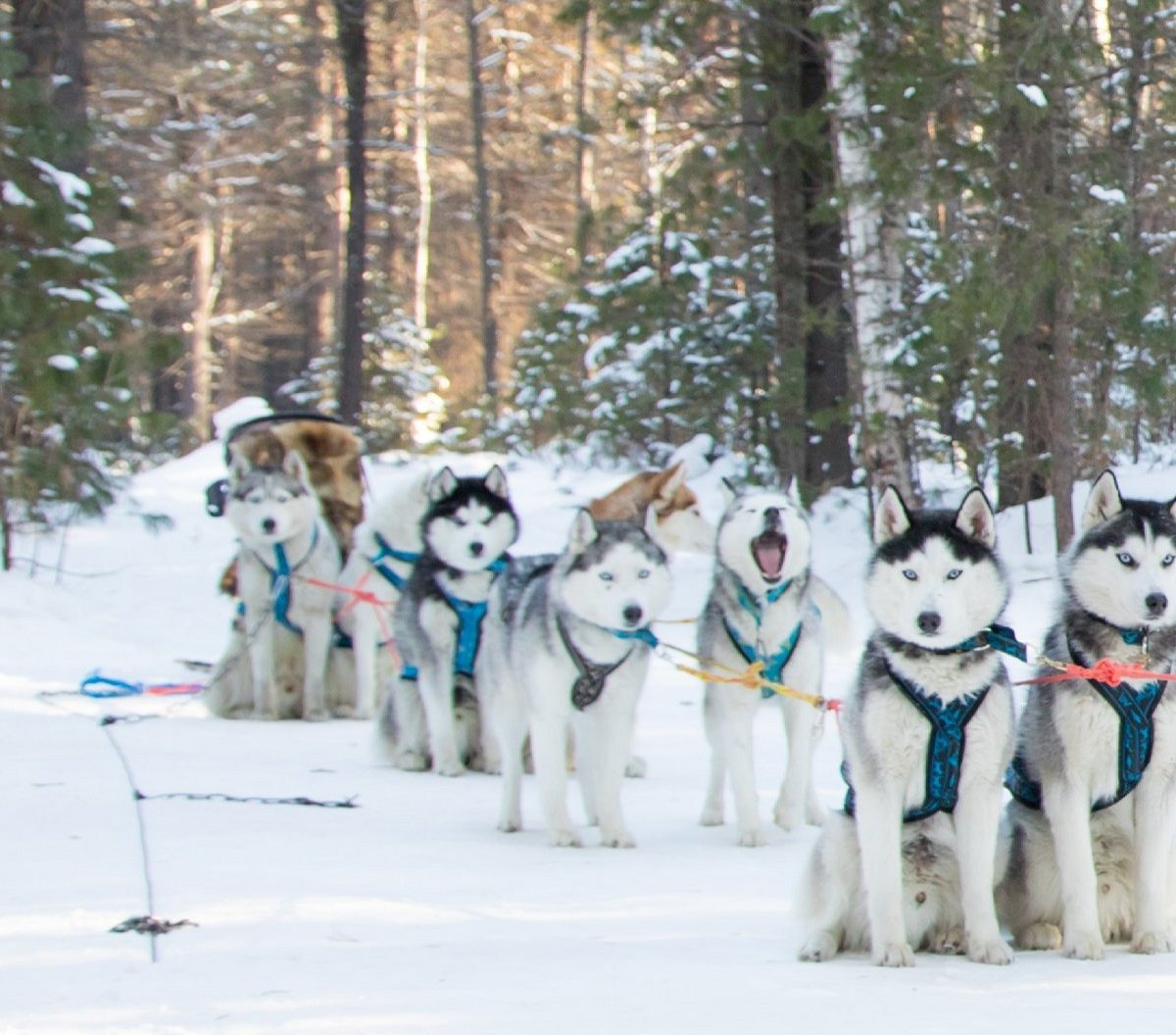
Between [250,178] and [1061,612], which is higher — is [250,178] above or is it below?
above

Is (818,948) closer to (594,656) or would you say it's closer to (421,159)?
(594,656)

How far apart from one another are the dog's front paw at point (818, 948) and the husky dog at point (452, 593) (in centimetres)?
388

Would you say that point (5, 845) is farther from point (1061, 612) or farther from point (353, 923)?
point (1061, 612)

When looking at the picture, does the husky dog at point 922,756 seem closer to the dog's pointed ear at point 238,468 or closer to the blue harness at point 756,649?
the blue harness at point 756,649

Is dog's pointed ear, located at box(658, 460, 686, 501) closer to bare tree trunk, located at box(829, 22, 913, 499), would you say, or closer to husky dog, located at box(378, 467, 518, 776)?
husky dog, located at box(378, 467, 518, 776)

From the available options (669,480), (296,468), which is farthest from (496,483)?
(296,468)

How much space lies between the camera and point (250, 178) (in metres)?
33.2

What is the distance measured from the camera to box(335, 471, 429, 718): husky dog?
944cm

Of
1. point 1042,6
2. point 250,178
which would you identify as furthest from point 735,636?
point 250,178

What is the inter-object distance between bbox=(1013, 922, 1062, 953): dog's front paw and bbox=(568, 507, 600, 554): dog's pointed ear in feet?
7.90

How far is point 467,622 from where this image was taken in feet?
26.0

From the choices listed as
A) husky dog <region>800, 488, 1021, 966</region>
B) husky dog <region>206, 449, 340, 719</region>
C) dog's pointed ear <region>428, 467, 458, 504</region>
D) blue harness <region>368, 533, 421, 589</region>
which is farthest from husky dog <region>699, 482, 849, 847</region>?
husky dog <region>206, 449, 340, 719</region>

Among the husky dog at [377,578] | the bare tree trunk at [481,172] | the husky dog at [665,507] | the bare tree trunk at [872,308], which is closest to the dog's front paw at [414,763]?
the husky dog at [377,578]

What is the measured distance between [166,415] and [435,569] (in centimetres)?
689
